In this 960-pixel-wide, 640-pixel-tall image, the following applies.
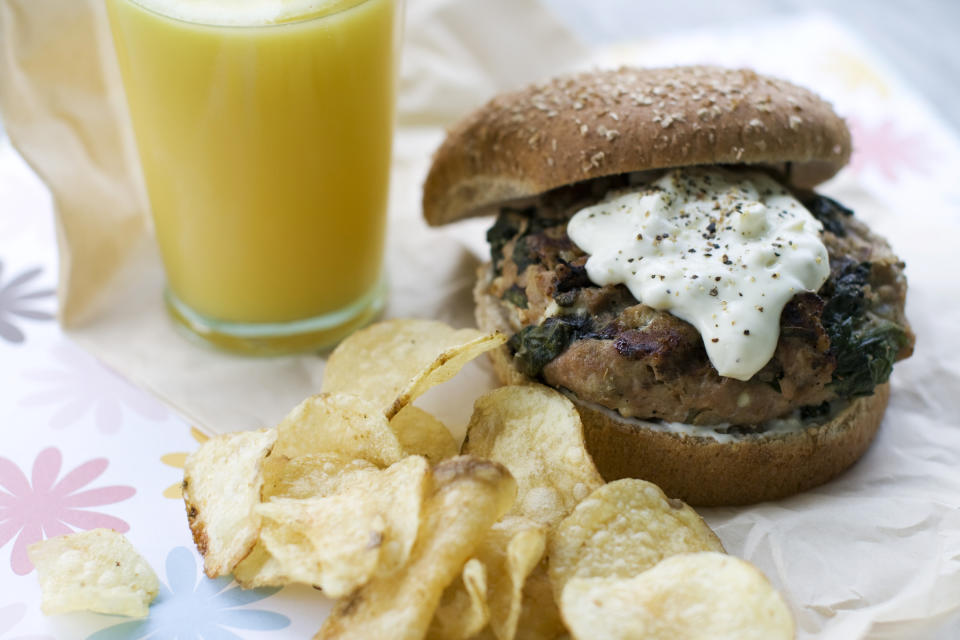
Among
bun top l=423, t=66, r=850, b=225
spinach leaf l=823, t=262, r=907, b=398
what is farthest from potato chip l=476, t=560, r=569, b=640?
bun top l=423, t=66, r=850, b=225

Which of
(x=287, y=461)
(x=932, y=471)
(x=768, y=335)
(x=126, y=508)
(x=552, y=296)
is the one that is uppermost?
(x=768, y=335)

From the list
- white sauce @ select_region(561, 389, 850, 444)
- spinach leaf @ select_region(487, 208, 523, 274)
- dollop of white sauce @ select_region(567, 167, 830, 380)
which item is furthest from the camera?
spinach leaf @ select_region(487, 208, 523, 274)

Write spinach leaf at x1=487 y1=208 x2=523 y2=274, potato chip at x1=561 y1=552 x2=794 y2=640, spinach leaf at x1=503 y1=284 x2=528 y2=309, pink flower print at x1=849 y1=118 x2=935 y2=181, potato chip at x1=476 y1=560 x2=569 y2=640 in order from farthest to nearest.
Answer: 1. pink flower print at x1=849 y1=118 x2=935 y2=181
2. spinach leaf at x1=487 y1=208 x2=523 y2=274
3. spinach leaf at x1=503 y1=284 x2=528 y2=309
4. potato chip at x1=476 y1=560 x2=569 y2=640
5. potato chip at x1=561 y1=552 x2=794 y2=640

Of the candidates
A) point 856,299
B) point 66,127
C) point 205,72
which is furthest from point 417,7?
point 856,299

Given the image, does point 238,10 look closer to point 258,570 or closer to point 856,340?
point 258,570

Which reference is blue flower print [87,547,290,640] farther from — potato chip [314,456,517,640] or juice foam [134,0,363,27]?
juice foam [134,0,363,27]

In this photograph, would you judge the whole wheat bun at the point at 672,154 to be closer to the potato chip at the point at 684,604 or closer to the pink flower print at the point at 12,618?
the potato chip at the point at 684,604

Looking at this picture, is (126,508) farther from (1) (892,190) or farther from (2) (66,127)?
(1) (892,190)
